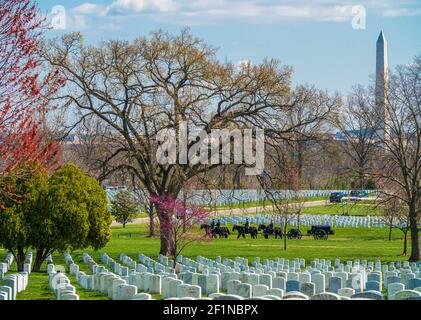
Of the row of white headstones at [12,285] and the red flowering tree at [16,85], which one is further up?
the red flowering tree at [16,85]

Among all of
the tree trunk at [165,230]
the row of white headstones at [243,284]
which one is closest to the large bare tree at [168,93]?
the tree trunk at [165,230]

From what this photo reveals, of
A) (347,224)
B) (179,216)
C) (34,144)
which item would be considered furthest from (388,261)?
(347,224)

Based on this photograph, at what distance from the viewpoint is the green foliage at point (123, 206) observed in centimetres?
5694

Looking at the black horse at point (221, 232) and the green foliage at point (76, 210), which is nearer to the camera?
the green foliage at point (76, 210)

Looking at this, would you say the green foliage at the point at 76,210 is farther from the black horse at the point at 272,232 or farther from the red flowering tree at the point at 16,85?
the black horse at the point at 272,232

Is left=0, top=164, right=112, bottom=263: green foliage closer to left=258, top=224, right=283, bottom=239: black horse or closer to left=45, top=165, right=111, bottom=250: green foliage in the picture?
left=45, top=165, right=111, bottom=250: green foliage

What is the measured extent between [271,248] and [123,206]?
55.1ft

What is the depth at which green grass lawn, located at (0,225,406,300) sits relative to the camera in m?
38.5

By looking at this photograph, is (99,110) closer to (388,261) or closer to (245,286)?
(388,261)

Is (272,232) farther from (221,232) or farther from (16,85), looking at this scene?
(16,85)

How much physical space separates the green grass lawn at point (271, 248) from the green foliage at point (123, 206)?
130cm

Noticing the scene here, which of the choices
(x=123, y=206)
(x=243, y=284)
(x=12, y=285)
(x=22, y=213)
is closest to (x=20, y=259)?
(x=22, y=213)

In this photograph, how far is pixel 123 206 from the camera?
58344mm

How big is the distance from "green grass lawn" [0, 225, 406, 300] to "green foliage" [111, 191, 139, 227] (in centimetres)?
130
